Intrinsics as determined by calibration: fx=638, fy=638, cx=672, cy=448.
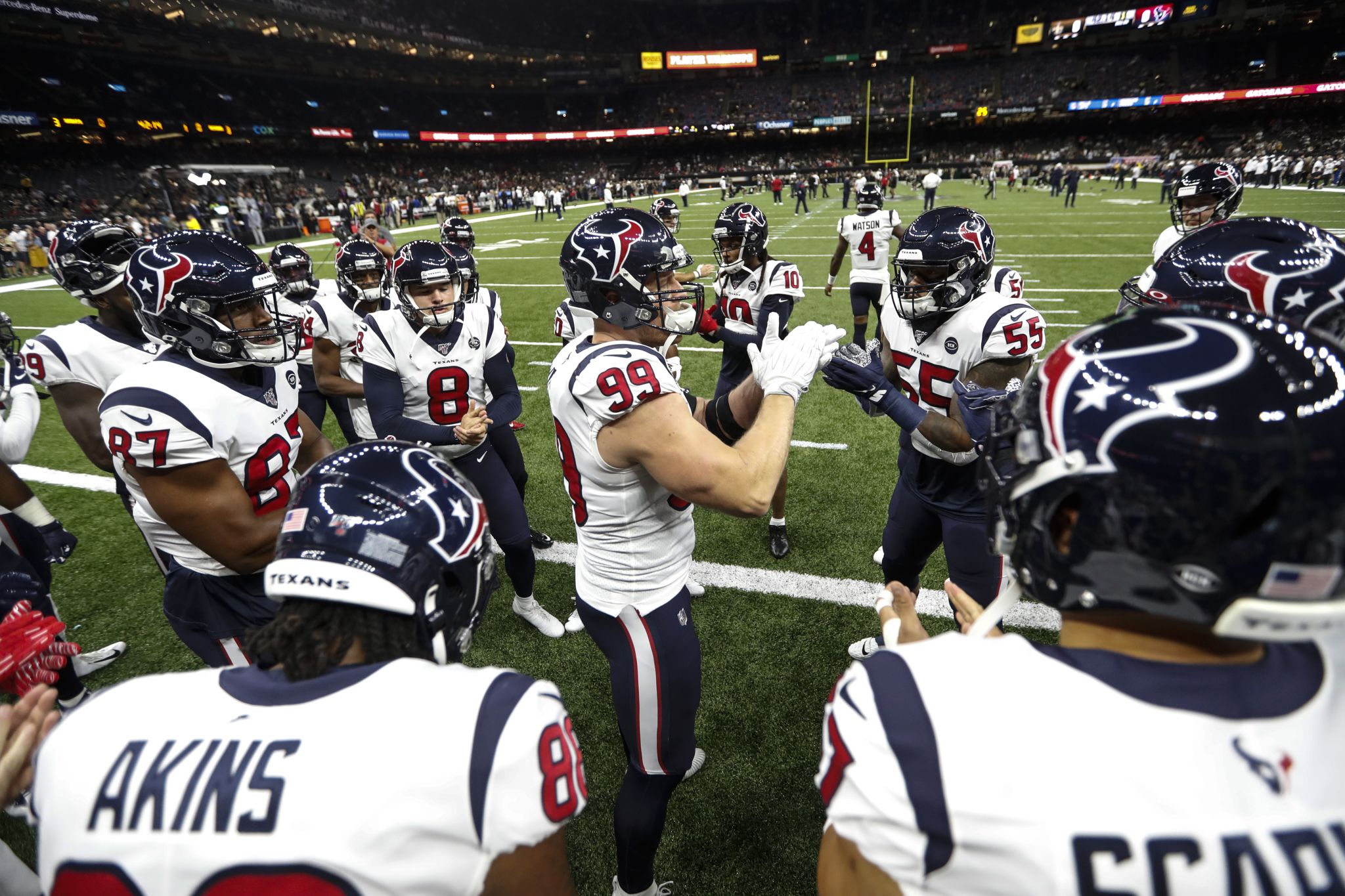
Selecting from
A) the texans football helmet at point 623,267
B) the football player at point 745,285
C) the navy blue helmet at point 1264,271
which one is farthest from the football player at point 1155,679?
the football player at point 745,285

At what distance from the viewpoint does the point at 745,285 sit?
264 inches

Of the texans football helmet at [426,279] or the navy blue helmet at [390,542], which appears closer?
the navy blue helmet at [390,542]

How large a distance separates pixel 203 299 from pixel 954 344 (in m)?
3.67

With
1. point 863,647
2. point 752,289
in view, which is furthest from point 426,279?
point 863,647

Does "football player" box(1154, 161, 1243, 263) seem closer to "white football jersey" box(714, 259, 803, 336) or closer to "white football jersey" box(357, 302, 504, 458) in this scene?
Answer: "white football jersey" box(714, 259, 803, 336)

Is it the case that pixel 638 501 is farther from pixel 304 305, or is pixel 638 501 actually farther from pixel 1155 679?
pixel 304 305

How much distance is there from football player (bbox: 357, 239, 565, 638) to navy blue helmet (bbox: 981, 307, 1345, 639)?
3.49 m

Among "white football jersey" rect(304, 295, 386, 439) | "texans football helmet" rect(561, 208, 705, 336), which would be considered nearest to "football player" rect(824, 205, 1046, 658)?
"texans football helmet" rect(561, 208, 705, 336)

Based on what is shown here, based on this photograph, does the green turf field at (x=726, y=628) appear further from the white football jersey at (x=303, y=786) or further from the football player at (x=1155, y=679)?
the football player at (x=1155, y=679)

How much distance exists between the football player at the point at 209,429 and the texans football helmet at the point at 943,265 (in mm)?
3188

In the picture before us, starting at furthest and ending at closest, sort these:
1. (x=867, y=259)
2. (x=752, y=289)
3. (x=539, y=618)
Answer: (x=867, y=259), (x=752, y=289), (x=539, y=618)

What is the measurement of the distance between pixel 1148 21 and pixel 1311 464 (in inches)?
2601

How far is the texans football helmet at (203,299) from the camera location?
2.71 m

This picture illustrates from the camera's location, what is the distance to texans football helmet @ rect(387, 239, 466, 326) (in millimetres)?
4301
